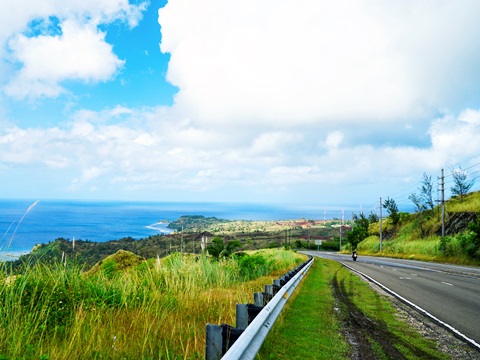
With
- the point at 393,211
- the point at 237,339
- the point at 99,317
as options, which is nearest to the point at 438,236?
the point at 393,211

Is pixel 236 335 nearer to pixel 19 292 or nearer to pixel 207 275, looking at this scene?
pixel 19 292

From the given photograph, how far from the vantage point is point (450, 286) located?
16.0 m

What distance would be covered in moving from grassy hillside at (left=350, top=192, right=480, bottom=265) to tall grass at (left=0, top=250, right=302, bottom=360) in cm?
3089

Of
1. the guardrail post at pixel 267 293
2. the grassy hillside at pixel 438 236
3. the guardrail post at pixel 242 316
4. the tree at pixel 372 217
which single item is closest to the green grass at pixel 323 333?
the guardrail post at pixel 267 293

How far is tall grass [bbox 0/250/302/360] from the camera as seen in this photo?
4.54 metres

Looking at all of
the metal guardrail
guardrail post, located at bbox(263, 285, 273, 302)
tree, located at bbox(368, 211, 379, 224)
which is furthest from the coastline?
tree, located at bbox(368, 211, 379, 224)

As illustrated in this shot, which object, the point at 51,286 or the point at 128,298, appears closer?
the point at 51,286

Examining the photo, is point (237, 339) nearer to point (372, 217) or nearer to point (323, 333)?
point (323, 333)

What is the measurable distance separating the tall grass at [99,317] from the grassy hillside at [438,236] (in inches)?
1216

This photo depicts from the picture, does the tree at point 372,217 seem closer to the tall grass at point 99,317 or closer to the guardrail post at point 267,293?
the tall grass at point 99,317

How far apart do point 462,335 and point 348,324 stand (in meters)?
2.05

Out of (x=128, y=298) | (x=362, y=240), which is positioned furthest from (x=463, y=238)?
(x=362, y=240)

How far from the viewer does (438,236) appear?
48656 millimetres

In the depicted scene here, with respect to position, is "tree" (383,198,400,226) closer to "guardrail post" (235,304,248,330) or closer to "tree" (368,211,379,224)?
"tree" (368,211,379,224)
